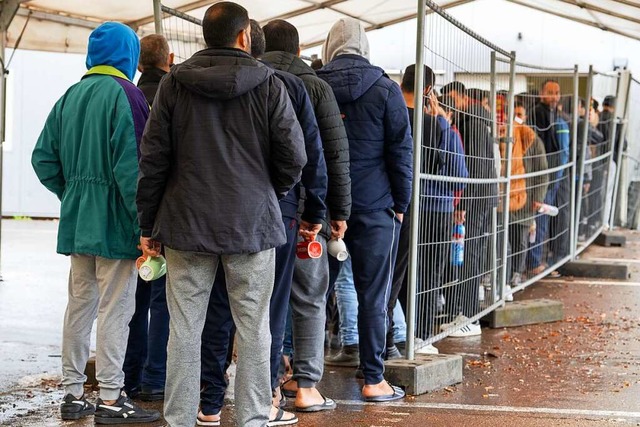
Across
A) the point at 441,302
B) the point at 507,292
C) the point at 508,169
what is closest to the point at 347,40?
the point at 441,302

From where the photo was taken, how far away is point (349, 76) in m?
5.47

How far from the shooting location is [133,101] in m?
4.88

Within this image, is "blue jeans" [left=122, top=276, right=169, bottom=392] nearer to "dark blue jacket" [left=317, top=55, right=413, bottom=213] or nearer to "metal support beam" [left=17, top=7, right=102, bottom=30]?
"dark blue jacket" [left=317, top=55, right=413, bottom=213]

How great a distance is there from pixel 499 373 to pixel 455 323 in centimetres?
62

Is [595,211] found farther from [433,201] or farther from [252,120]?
[252,120]

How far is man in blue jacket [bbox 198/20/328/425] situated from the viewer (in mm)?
4613

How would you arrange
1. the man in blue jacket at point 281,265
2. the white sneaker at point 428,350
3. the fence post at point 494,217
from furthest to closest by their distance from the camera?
1. the fence post at point 494,217
2. the white sneaker at point 428,350
3. the man in blue jacket at point 281,265

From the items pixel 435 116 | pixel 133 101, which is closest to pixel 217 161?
pixel 133 101

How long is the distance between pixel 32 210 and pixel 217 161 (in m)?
19.0

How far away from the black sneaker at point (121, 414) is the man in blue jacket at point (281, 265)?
0.31 meters

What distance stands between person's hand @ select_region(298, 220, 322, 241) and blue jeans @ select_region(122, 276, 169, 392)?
3.26 feet

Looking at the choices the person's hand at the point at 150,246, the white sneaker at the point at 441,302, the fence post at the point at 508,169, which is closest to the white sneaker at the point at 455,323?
the white sneaker at the point at 441,302

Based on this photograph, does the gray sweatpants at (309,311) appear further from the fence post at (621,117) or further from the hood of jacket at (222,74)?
the fence post at (621,117)

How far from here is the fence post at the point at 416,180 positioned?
5.84 metres
